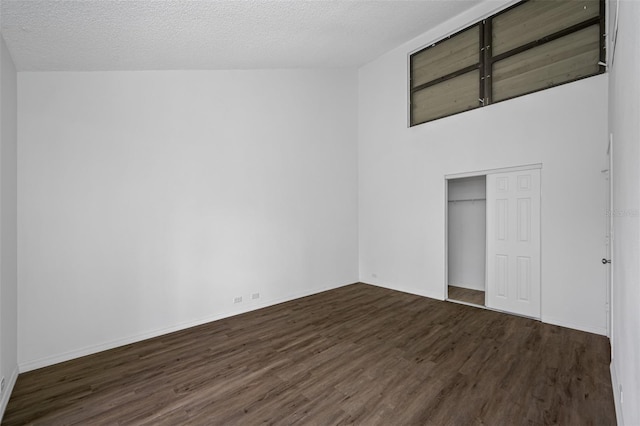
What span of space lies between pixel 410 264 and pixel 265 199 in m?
2.89

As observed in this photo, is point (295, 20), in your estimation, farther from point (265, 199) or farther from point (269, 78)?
point (265, 199)

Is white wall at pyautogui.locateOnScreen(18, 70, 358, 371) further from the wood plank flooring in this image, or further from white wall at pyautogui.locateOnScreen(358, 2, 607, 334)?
the wood plank flooring

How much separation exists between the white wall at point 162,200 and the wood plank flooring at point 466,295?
88.9 inches

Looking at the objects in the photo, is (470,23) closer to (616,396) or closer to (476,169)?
(476,169)

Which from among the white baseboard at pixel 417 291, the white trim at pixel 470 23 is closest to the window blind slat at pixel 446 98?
the white trim at pixel 470 23

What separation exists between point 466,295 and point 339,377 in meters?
3.45

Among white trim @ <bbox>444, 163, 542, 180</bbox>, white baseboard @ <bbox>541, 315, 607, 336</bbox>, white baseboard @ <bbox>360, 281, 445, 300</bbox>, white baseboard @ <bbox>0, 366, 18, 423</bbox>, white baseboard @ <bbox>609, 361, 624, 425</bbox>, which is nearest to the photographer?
white baseboard @ <bbox>609, 361, 624, 425</bbox>

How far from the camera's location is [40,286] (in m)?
3.10

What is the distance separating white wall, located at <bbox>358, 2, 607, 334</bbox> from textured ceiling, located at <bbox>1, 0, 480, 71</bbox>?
1.41 m

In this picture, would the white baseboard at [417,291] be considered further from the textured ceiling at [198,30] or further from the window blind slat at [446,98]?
the textured ceiling at [198,30]

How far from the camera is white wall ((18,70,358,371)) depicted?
10.3ft

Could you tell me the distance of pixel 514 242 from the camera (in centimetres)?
434

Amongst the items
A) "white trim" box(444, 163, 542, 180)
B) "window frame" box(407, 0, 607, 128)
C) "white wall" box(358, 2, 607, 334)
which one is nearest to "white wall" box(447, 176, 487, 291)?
"white trim" box(444, 163, 542, 180)

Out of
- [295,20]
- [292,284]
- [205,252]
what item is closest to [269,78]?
[295,20]
